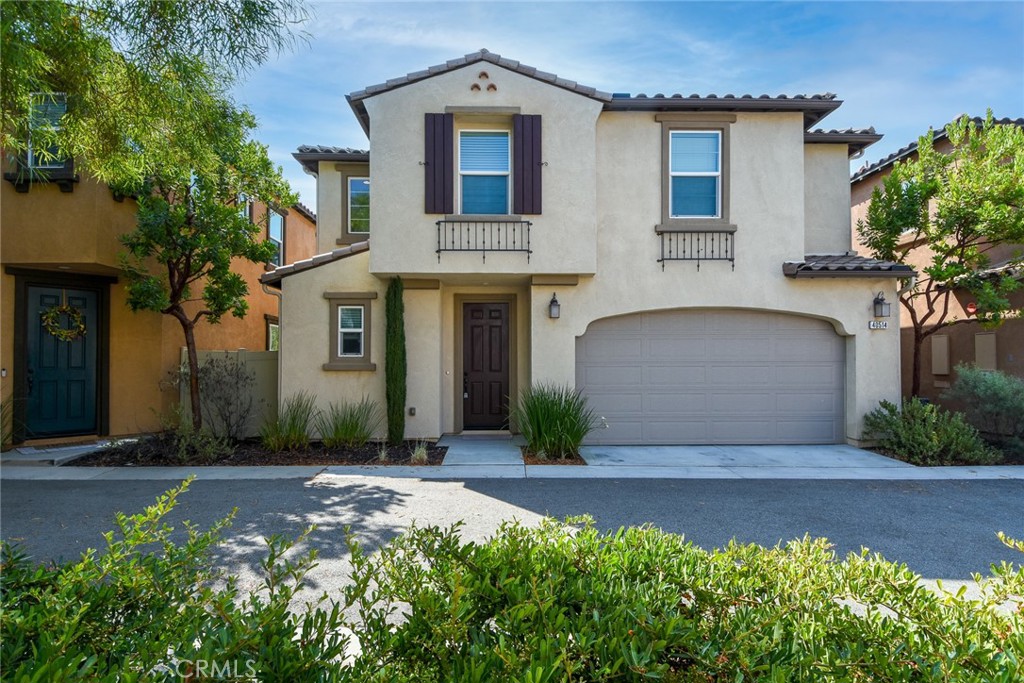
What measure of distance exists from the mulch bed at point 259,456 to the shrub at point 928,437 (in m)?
7.82

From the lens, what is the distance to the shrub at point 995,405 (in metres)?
8.95

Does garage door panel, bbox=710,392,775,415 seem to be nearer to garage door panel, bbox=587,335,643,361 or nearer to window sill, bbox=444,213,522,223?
garage door panel, bbox=587,335,643,361

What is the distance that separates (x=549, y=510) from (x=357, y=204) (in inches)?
352

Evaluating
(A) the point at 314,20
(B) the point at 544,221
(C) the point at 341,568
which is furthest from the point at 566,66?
(C) the point at 341,568

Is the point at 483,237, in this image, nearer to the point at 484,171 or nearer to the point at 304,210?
the point at 484,171

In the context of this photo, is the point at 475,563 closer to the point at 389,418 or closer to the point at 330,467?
the point at 330,467

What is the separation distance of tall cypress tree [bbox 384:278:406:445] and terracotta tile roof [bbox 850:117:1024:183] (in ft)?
36.0

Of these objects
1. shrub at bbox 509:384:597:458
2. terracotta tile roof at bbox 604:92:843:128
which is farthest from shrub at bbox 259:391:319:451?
terracotta tile roof at bbox 604:92:843:128

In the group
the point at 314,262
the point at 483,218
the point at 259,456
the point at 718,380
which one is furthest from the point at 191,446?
the point at 718,380

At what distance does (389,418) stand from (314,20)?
6328 mm

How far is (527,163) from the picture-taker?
945 cm

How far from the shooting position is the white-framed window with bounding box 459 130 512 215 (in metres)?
9.77

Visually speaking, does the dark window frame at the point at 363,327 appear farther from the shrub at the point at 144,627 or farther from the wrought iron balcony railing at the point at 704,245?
the shrub at the point at 144,627

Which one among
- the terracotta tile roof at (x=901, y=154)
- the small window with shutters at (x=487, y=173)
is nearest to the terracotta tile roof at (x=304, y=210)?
the small window with shutters at (x=487, y=173)
